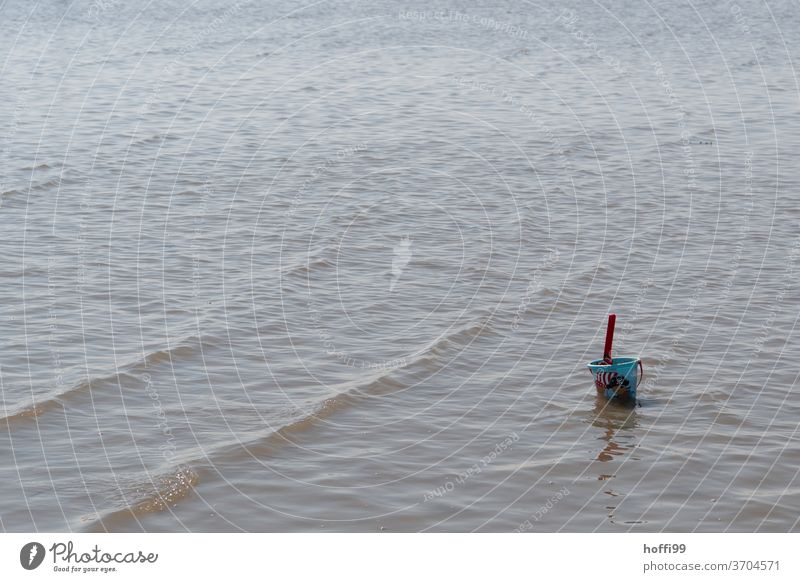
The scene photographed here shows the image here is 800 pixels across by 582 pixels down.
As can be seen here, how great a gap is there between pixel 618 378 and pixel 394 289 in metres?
6.48

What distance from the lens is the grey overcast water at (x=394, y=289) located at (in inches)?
620

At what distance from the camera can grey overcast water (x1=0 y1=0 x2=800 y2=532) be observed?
15.8 meters

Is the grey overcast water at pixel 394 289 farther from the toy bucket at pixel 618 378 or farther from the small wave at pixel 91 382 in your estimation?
the toy bucket at pixel 618 378

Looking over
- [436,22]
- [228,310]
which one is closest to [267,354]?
[228,310]

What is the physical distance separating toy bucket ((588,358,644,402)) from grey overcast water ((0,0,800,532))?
35 cm

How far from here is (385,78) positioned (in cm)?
4119

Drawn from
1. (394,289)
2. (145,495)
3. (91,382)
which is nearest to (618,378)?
(394,289)

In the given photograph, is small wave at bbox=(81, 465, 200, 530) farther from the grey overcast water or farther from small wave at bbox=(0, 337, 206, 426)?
small wave at bbox=(0, 337, 206, 426)

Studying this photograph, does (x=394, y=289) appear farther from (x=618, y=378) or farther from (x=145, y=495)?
(x=145, y=495)

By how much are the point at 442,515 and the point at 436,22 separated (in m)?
37.1

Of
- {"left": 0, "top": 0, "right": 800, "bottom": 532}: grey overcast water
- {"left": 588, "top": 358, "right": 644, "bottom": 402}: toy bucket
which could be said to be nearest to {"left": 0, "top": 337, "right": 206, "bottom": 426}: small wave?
{"left": 0, "top": 0, "right": 800, "bottom": 532}: grey overcast water

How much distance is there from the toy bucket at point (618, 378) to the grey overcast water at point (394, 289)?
35cm
